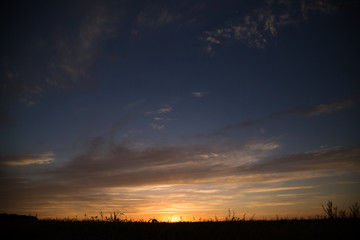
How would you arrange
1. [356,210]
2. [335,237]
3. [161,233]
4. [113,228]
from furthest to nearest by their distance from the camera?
[356,210], [113,228], [161,233], [335,237]

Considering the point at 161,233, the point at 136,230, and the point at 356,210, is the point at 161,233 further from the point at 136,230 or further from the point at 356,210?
the point at 356,210

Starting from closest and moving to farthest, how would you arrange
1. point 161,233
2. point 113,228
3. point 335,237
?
point 335,237, point 161,233, point 113,228

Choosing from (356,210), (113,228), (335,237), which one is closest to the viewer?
(335,237)

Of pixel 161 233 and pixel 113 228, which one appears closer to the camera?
pixel 161 233

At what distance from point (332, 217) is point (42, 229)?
490 inches

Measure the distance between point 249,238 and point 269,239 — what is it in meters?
0.65

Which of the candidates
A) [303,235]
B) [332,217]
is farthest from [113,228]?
[332,217]

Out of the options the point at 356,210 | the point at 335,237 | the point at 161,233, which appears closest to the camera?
the point at 335,237

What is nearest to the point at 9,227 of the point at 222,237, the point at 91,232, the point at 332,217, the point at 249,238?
the point at 91,232

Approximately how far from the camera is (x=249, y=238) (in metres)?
8.55

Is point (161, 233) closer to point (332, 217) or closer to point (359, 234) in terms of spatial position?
point (359, 234)

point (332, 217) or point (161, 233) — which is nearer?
point (161, 233)

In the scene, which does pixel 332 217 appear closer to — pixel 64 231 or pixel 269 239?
pixel 269 239

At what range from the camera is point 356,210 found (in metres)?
11.4
